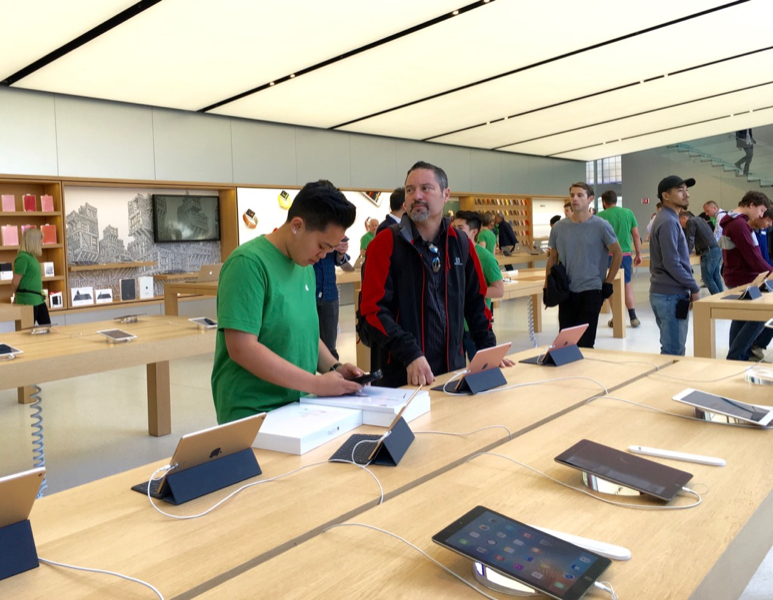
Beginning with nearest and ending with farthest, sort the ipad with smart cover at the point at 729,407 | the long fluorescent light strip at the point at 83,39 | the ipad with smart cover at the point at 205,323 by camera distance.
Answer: the ipad with smart cover at the point at 729,407, the ipad with smart cover at the point at 205,323, the long fluorescent light strip at the point at 83,39

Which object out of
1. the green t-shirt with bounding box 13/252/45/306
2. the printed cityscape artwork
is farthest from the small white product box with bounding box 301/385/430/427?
the printed cityscape artwork

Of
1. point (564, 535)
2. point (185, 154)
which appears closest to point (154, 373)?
point (564, 535)

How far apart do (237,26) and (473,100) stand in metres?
4.86

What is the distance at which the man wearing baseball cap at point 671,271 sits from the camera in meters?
4.29

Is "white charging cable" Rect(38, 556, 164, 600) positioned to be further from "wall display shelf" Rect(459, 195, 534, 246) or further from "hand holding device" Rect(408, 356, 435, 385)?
"wall display shelf" Rect(459, 195, 534, 246)

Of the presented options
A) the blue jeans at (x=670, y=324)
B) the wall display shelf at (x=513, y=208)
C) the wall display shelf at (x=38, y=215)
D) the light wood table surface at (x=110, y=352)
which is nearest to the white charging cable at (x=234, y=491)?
the light wood table surface at (x=110, y=352)

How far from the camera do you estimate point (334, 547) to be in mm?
1148

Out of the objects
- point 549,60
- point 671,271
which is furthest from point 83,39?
point 671,271

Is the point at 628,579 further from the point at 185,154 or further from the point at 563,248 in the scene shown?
the point at 185,154

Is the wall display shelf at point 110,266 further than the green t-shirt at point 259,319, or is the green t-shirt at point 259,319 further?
the wall display shelf at point 110,266

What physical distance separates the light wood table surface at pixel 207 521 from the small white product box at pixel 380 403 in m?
0.05

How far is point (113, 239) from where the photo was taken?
9.16 metres

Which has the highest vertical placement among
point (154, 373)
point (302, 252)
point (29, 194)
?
point (29, 194)

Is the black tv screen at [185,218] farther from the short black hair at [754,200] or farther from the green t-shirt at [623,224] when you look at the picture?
the short black hair at [754,200]
